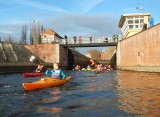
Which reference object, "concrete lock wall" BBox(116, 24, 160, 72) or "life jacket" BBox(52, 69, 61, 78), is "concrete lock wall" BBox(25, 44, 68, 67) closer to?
"concrete lock wall" BBox(116, 24, 160, 72)

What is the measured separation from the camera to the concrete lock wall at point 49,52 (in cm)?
5072

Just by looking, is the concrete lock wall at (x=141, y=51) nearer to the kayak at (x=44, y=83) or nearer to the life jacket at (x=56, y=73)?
the life jacket at (x=56, y=73)

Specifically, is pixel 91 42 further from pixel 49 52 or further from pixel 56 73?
pixel 56 73

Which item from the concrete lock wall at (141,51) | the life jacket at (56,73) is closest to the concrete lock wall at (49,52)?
the concrete lock wall at (141,51)

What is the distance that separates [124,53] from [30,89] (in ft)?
117

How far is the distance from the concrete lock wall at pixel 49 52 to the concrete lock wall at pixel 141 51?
37.6 ft

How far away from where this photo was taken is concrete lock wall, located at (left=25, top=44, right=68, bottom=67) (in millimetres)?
50722

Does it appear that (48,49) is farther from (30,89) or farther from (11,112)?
(11,112)

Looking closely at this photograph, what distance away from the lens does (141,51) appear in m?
38.7

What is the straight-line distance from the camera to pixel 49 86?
656 inches

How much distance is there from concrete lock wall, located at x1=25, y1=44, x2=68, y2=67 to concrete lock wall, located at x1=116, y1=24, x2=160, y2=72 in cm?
1147

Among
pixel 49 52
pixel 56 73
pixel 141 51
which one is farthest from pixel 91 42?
pixel 56 73

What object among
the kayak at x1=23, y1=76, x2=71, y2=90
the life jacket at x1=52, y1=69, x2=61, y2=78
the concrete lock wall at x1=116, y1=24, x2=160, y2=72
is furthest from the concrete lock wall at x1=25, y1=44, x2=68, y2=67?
the life jacket at x1=52, y1=69, x2=61, y2=78

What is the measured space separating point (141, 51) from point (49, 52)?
1977 cm
